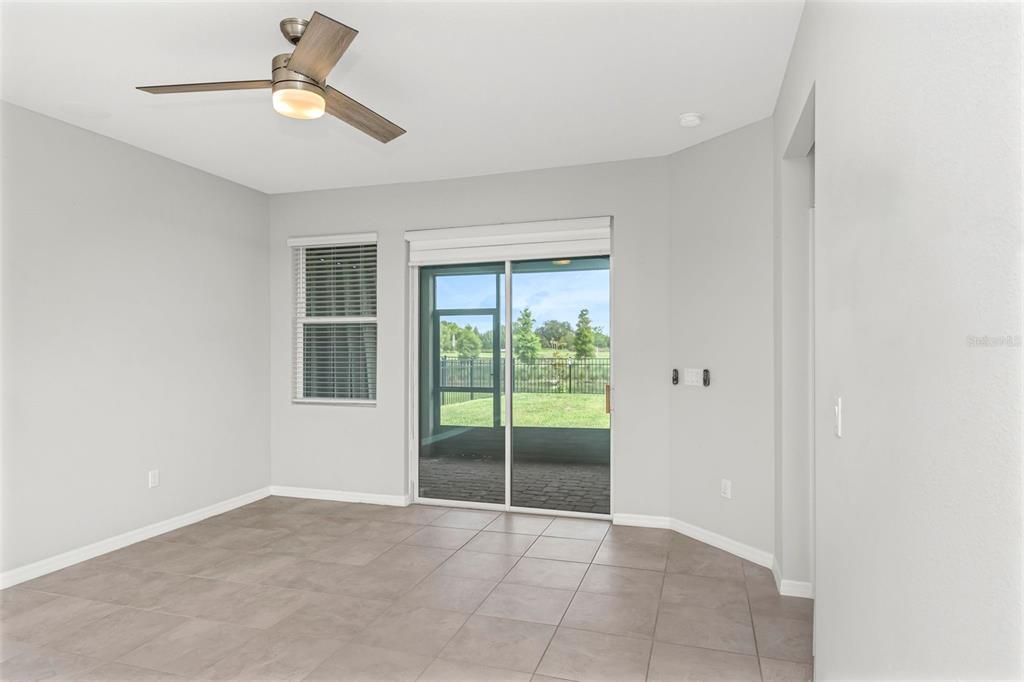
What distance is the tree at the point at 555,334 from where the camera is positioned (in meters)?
4.82

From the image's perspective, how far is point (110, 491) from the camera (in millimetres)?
4047

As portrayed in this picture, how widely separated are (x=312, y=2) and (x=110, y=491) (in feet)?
11.5

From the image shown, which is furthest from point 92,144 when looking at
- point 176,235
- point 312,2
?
point 312,2

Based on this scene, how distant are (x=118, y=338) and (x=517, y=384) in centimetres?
295

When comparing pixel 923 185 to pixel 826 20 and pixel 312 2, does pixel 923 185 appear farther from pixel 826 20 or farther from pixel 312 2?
pixel 312 2

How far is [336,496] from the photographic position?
532 cm

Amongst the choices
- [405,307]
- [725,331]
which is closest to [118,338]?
[405,307]

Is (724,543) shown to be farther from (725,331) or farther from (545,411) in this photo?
(545,411)

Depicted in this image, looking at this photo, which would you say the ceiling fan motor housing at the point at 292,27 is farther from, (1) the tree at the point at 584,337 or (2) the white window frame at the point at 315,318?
(1) the tree at the point at 584,337

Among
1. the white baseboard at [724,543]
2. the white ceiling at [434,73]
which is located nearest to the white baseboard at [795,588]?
the white baseboard at [724,543]

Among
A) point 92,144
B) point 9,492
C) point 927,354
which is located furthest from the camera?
point 92,144

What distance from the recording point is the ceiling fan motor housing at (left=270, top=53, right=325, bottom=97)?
2.41 metres

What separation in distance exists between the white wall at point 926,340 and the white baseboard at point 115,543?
167 inches

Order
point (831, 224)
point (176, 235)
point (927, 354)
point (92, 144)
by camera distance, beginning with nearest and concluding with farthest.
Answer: point (927, 354) < point (831, 224) < point (92, 144) < point (176, 235)
